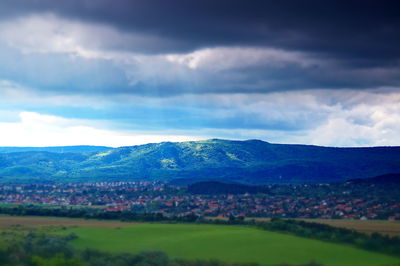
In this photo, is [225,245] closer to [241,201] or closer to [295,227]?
[295,227]

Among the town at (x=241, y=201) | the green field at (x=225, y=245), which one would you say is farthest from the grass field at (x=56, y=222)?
the town at (x=241, y=201)

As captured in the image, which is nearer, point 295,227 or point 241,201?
point 295,227

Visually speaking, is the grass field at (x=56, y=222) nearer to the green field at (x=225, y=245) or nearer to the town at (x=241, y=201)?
the green field at (x=225, y=245)

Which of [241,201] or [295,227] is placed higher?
[241,201]

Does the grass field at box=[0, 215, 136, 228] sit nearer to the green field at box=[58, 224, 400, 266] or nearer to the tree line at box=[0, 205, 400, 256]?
the tree line at box=[0, 205, 400, 256]

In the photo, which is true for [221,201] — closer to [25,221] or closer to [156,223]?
[156,223]

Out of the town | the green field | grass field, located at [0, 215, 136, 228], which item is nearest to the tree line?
the green field

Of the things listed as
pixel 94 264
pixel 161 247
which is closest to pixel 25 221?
pixel 161 247

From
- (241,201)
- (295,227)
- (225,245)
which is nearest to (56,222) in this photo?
(225,245)
